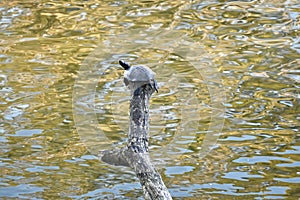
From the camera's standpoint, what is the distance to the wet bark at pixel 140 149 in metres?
3.17

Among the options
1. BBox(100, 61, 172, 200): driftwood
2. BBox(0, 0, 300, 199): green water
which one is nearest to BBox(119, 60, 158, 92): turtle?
BBox(100, 61, 172, 200): driftwood

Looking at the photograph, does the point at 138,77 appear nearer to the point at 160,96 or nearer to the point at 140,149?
the point at 140,149

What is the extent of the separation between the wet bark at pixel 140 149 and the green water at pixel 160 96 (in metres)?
1.20

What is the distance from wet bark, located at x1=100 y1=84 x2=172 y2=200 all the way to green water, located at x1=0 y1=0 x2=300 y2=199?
1.20m

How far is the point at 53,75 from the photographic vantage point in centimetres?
658

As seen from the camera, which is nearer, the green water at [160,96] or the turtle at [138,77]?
the turtle at [138,77]

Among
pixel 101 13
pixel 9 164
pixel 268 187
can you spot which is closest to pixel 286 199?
pixel 268 187

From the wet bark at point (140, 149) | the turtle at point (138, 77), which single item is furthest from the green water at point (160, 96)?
the turtle at point (138, 77)

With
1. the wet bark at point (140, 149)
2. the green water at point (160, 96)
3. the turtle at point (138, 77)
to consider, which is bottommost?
the green water at point (160, 96)

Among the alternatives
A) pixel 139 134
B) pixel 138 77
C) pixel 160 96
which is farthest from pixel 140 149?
pixel 160 96

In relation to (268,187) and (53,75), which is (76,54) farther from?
(268,187)

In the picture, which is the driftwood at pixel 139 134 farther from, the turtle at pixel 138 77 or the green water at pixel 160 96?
the green water at pixel 160 96

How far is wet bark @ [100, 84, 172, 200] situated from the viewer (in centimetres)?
317

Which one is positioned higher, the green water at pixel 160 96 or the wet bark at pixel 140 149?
the wet bark at pixel 140 149
